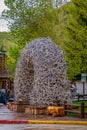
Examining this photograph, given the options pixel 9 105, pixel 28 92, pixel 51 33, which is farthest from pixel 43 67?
pixel 51 33

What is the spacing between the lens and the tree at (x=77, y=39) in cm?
3547

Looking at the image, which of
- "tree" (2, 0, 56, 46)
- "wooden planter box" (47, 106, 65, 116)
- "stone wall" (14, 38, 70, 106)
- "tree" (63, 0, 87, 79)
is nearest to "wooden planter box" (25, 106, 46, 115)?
"stone wall" (14, 38, 70, 106)

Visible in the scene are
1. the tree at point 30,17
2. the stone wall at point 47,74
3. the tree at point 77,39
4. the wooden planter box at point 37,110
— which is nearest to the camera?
the wooden planter box at point 37,110

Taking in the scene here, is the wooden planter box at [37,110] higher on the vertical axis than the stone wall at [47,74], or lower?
lower

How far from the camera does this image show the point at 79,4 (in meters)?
36.3

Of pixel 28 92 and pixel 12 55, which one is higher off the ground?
pixel 12 55

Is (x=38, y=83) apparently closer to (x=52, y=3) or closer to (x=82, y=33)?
(x=82, y=33)

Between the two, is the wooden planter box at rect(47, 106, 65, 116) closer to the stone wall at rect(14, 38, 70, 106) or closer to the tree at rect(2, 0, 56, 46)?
the stone wall at rect(14, 38, 70, 106)

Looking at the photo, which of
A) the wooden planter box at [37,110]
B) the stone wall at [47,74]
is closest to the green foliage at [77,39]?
the stone wall at [47,74]

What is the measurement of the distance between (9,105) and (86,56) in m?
7.45

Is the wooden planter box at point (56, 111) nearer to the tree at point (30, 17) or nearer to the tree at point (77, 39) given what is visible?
the tree at point (77, 39)

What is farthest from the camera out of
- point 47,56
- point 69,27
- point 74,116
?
point 69,27

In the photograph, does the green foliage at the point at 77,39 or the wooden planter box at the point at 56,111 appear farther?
the green foliage at the point at 77,39

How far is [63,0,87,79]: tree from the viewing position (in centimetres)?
3547
